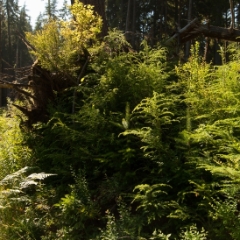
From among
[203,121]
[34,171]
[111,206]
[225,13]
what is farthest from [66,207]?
[225,13]

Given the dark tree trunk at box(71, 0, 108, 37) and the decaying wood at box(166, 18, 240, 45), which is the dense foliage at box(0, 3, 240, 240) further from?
the decaying wood at box(166, 18, 240, 45)

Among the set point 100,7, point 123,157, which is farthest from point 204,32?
point 123,157

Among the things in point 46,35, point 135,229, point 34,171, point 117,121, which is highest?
point 46,35

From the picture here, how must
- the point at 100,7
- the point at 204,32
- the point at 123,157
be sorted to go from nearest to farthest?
the point at 123,157
the point at 204,32
the point at 100,7

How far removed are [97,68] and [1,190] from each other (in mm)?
2512

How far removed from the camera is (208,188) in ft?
10.3

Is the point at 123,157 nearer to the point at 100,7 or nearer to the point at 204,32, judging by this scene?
the point at 204,32

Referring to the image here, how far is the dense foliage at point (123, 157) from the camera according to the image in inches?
125

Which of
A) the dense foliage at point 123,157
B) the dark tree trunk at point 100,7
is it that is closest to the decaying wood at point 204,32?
the dark tree trunk at point 100,7

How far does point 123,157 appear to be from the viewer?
3.97 metres

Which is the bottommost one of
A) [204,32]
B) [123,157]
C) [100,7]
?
[123,157]

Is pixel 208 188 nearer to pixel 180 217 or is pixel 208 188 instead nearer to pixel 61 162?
pixel 180 217

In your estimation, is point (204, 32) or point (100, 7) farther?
point (100, 7)

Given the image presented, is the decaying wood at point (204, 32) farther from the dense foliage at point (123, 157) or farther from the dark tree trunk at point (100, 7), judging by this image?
the dense foliage at point (123, 157)
